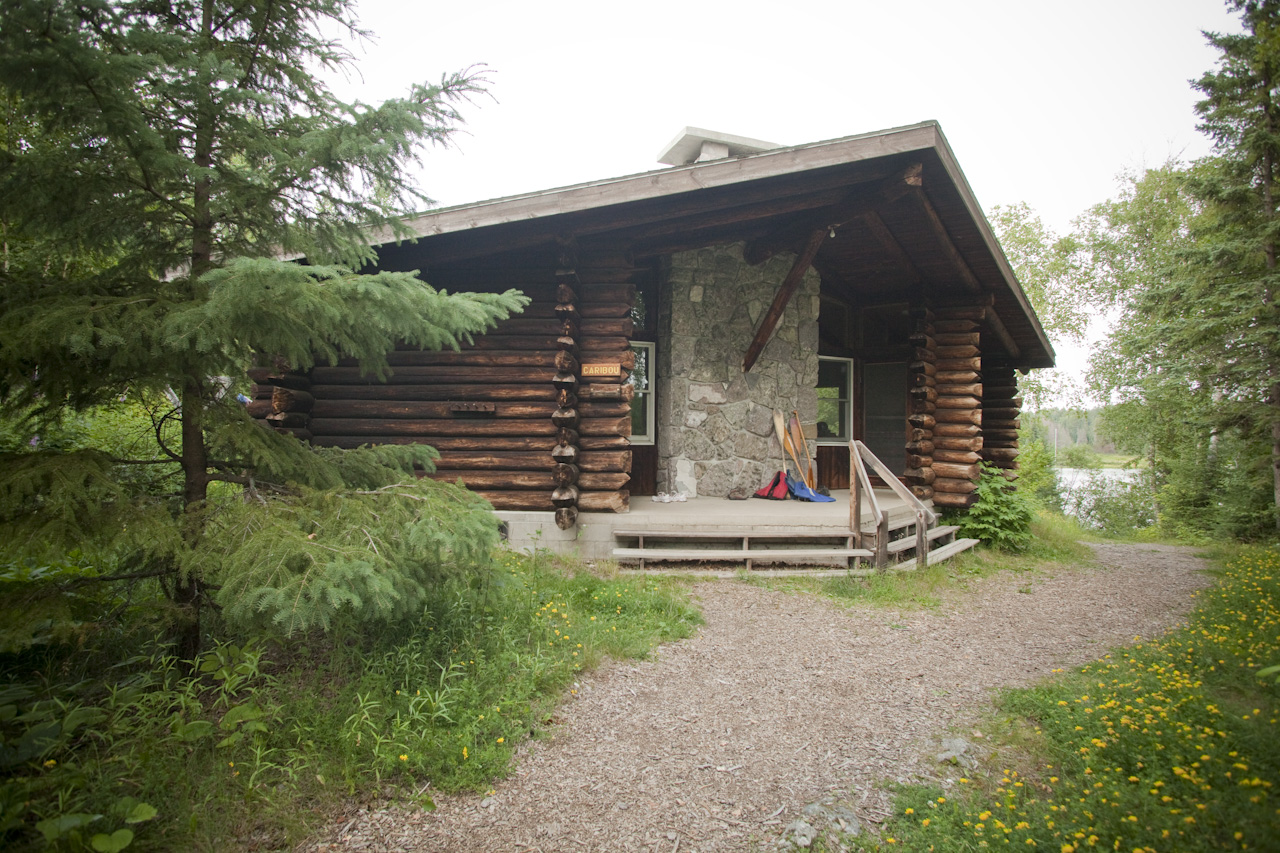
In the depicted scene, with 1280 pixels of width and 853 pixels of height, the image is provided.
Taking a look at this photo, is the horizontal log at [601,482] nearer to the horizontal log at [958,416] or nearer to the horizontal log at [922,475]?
the horizontal log at [922,475]

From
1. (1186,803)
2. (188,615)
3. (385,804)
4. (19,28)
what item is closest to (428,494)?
(188,615)

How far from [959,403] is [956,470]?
1004 millimetres

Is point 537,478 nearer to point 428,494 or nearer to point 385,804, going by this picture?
point 428,494

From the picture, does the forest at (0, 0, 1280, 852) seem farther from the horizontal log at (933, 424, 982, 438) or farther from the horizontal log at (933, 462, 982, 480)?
the horizontal log at (933, 462, 982, 480)

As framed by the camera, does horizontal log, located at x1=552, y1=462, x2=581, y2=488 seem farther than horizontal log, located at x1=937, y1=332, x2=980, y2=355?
No

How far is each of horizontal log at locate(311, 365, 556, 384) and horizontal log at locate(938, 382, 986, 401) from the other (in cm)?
618

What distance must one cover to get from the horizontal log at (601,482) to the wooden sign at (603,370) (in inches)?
43.7

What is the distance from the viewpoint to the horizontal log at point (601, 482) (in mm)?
6819

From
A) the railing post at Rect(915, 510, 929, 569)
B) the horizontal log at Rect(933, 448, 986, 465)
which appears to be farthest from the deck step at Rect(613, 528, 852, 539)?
the horizontal log at Rect(933, 448, 986, 465)

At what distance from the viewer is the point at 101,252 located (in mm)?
3133

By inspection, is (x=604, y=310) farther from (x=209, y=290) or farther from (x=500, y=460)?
(x=209, y=290)

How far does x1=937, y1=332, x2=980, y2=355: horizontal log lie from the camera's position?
922 centimetres

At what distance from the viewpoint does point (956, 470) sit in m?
9.17

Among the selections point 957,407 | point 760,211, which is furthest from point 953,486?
point 760,211
